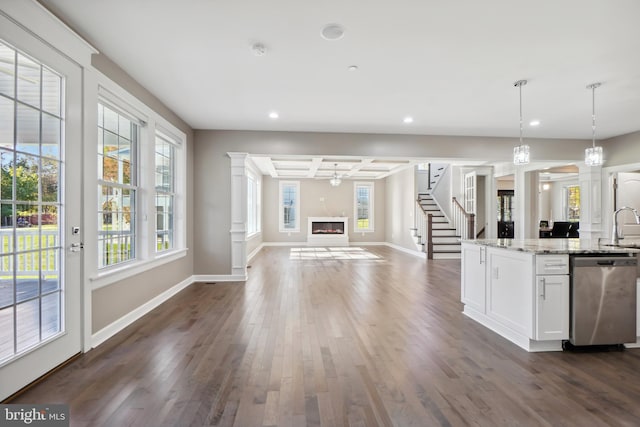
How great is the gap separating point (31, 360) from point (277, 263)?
18.4 feet

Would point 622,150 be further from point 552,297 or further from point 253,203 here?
point 253,203

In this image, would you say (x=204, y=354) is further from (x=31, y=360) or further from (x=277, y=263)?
(x=277, y=263)

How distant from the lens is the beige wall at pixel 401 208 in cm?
959

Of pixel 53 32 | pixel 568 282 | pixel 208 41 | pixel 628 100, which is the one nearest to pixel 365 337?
pixel 568 282

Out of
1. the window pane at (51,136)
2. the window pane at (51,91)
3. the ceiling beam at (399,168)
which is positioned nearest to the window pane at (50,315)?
the window pane at (51,136)

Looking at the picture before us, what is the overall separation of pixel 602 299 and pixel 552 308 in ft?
1.52

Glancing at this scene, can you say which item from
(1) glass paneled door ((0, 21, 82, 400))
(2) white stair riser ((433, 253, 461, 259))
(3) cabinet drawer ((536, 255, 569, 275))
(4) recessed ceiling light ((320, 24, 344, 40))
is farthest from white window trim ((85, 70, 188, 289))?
(2) white stair riser ((433, 253, 461, 259))

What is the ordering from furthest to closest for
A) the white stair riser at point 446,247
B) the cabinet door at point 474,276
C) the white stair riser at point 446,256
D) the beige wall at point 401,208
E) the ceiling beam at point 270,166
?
the beige wall at point 401,208 → the white stair riser at point 446,247 → the white stair riser at point 446,256 → the ceiling beam at point 270,166 → the cabinet door at point 474,276

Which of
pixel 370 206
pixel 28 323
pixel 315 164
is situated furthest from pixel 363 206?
pixel 28 323

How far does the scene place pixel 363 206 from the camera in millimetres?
12180

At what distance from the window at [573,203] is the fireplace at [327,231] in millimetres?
8655

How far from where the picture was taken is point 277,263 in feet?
25.3

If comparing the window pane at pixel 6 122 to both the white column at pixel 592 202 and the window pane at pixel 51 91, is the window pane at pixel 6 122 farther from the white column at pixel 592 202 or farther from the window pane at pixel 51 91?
the white column at pixel 592 202

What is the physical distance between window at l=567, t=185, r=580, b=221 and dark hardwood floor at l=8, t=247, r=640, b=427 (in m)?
11.5
